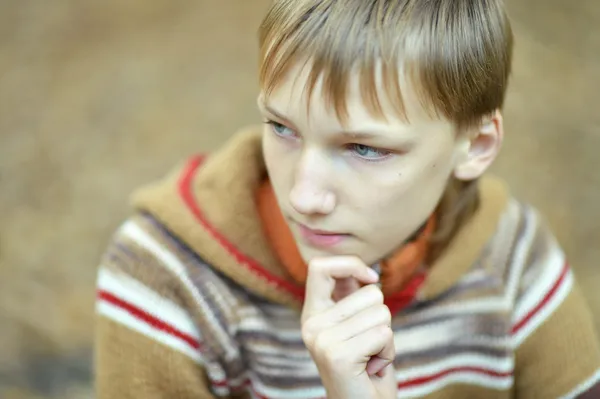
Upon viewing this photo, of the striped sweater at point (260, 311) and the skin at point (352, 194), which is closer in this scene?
the skin at point (352, 194)

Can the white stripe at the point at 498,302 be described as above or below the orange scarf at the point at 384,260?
below

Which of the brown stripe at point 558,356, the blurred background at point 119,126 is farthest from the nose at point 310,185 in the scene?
the blurred background at point 119,126

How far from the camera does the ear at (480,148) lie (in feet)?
3.23

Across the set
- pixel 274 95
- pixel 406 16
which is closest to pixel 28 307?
pixel 274 95

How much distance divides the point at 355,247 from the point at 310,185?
0.37ft

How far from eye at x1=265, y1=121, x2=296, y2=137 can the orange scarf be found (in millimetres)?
178

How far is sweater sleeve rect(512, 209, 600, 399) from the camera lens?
3.69 feet

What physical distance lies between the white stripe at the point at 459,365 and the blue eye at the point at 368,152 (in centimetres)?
35

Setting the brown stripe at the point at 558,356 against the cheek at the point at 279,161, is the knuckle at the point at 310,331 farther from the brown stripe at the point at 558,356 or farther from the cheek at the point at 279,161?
the brown stripe at the point at 558,356

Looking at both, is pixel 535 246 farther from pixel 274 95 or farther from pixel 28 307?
pixel 28 307

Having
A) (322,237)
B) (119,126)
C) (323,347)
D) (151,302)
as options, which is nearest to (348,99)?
(322,237)

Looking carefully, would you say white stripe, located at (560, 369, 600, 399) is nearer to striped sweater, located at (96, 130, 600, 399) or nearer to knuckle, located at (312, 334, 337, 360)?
striped sweater, located at (96, 130, 600, 399)

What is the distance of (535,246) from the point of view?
1.17 meters

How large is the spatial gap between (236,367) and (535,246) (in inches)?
18.1
